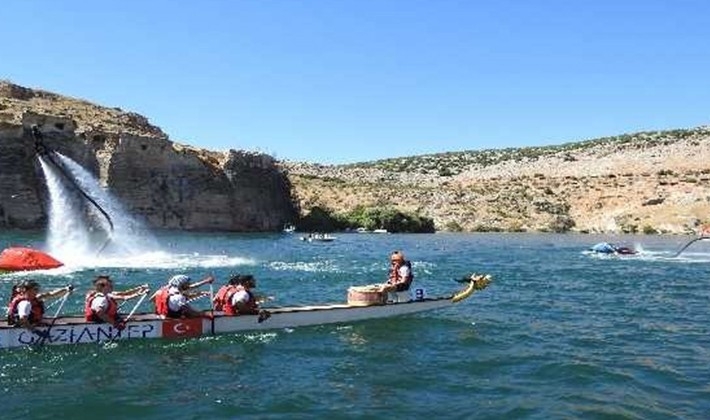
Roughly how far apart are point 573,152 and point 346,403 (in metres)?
164

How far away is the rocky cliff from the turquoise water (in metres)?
39.8

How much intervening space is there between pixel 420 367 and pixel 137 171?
61921 mm

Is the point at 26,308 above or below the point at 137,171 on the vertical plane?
below

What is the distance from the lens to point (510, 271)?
39.6m

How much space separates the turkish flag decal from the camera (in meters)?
18.8

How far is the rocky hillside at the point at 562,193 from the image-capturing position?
3770 inches

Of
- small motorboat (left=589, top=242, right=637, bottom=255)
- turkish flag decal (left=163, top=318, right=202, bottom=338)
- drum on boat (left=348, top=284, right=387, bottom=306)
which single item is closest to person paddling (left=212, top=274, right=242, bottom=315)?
turkish flag decal (left=163, top=318, right=202, bottom=338)

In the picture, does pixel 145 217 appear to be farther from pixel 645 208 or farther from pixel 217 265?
pixel 645 208

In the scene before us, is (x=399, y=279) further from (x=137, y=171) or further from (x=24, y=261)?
(x=137, y=171)

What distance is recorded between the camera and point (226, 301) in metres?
20.0

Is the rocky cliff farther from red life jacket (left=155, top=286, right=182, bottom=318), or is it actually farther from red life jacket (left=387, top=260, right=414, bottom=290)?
red life jacket (left=155, top=286, right=182, bottom=318)

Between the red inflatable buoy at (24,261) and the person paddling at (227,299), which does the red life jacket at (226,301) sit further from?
the red inflatable buoy at (24,261)

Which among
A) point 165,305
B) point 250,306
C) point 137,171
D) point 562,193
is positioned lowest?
point 250,306

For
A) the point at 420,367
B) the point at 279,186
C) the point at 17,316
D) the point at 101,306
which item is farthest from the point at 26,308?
the point at 279,186
